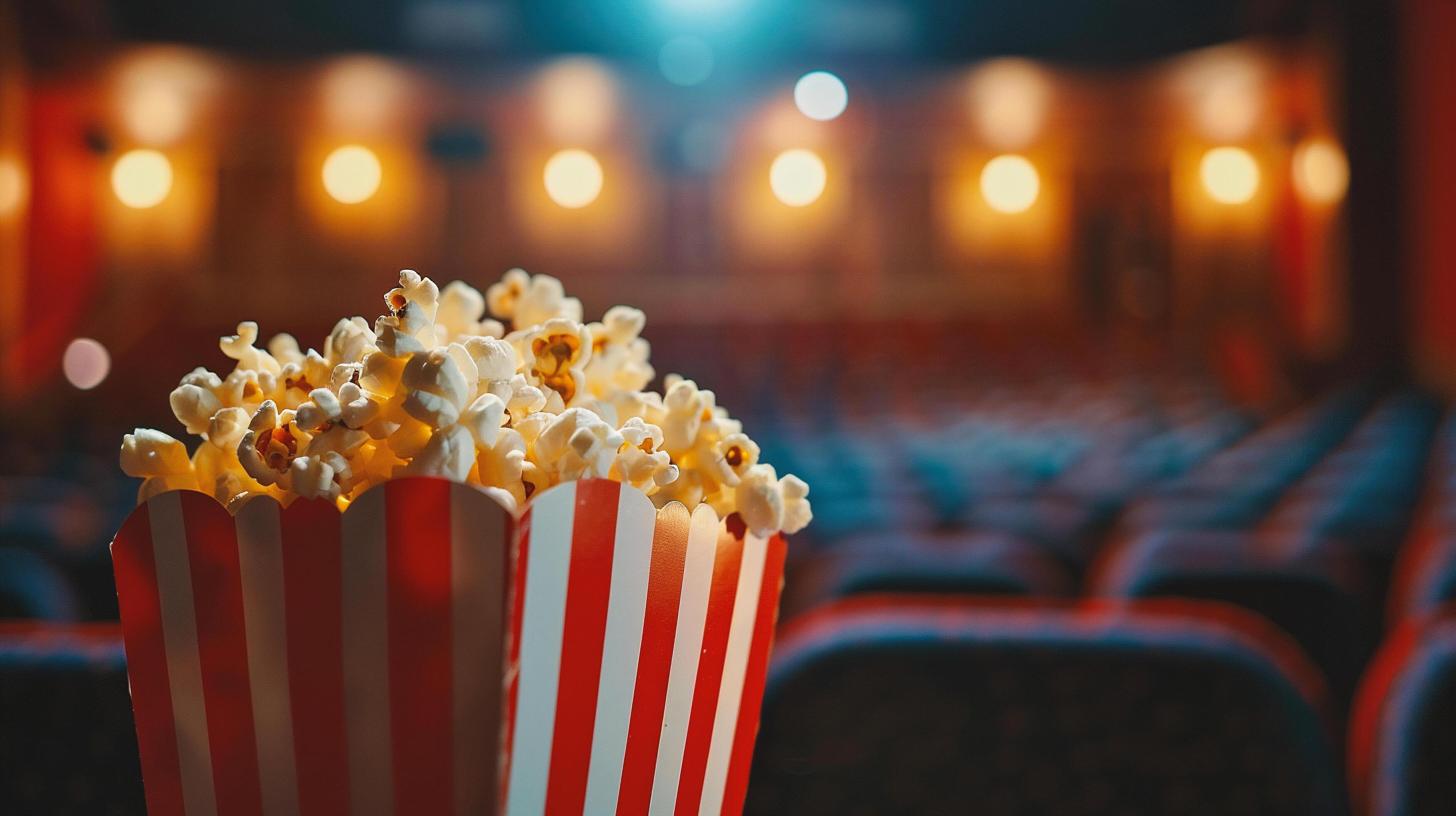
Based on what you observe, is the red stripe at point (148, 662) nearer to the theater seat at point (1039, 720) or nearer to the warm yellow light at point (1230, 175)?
the theater seat at point (1039, 720)

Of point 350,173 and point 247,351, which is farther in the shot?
point 350,173

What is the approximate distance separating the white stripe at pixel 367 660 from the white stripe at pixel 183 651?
7cm

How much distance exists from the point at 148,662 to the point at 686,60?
9940mm

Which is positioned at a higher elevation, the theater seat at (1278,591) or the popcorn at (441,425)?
the popcorn at (441,425)

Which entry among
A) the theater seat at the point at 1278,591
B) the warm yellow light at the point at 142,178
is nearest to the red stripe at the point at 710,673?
the theater seat at the point at 1278,591

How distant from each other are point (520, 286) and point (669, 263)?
10743 mm

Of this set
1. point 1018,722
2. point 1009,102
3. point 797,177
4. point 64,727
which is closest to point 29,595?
point 64,727

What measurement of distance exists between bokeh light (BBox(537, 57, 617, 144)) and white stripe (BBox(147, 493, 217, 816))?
389 inches

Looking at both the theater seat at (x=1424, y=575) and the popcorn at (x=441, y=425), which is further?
the theater seat at (x=1424, y=575)

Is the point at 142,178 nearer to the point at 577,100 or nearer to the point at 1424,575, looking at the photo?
the point at 577,100

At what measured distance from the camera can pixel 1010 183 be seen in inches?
443

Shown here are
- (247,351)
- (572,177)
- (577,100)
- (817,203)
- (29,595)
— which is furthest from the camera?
(817,203)

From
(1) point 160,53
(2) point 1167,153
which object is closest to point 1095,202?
(2) point 1167,153

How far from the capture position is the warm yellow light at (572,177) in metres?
10.9
